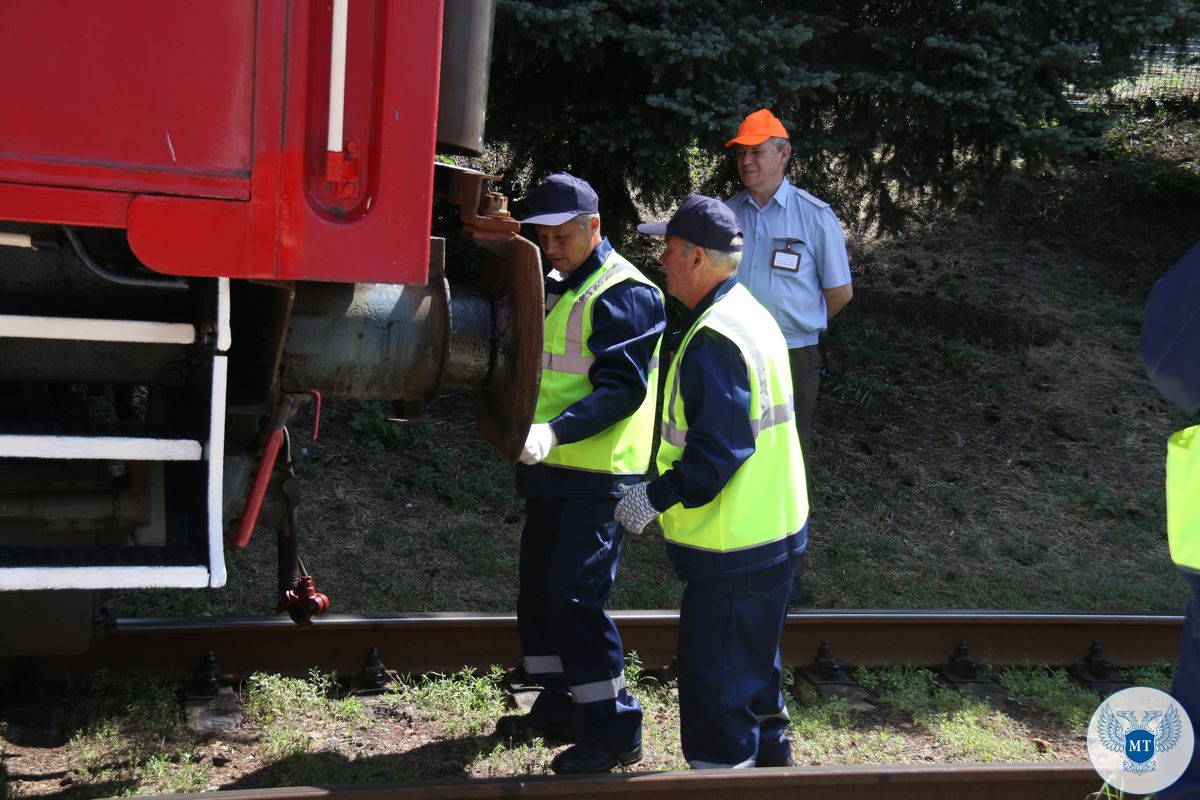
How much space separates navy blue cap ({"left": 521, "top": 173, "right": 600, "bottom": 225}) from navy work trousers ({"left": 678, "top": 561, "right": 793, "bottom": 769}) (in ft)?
4.37

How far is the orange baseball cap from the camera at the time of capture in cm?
559

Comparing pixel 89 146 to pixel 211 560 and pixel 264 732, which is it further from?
pixel 264 732

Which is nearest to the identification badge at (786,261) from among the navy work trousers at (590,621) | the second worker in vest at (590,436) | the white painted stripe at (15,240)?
the second worker in vest at (590,436)

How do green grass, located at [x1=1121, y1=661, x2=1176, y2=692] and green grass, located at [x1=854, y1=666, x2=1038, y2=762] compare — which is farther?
green grass, located at [x1=1121, y1=661, x2=1176, y2=692]

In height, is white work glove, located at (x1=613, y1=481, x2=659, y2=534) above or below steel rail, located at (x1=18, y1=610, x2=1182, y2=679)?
above

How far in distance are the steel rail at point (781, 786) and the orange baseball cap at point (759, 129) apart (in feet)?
9.66


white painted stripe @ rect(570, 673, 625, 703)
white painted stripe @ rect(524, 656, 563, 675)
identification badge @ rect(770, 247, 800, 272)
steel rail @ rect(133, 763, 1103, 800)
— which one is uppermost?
identification badge @ rect(770, 247, 800, 272)

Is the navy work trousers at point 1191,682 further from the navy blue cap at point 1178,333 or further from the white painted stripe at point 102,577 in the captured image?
the white painted stripe at point 102,577

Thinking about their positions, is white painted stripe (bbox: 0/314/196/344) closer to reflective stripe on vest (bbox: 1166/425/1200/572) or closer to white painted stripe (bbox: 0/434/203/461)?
white painted stripe (bbox: 0/434/203/461)

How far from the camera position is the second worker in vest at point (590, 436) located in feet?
13.3

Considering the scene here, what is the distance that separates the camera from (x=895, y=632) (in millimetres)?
5312

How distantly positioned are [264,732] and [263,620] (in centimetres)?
57

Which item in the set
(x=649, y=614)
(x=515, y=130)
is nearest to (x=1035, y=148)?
(x=515, y=130)
